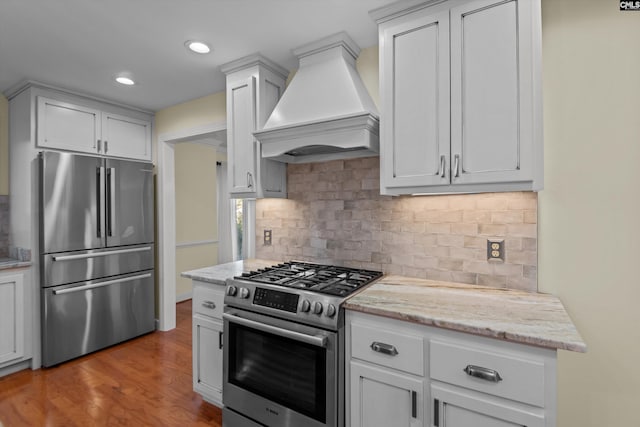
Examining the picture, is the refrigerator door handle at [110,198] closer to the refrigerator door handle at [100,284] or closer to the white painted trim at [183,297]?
the refrigerator door handle at [100,284]

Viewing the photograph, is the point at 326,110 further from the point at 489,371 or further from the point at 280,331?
the point at 489,371

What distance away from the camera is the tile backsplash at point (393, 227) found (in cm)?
179

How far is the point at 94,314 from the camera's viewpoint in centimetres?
312

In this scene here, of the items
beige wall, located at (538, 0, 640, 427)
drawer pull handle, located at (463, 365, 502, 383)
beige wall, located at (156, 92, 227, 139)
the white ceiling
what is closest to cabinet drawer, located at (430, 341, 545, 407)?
drawer pull handle, located at (463, 365, 502, 383)

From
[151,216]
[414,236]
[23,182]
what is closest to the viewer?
[414,236]

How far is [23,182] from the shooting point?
2.88 m

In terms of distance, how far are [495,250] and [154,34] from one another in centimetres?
250

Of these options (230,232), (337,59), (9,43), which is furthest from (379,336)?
(230,232)

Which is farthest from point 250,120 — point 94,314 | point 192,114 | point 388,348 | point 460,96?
point 94,314

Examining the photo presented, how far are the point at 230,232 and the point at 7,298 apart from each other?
3.74 meters

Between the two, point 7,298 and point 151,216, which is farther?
point 151,216

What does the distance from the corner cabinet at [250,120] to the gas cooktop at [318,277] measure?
2.03 ft

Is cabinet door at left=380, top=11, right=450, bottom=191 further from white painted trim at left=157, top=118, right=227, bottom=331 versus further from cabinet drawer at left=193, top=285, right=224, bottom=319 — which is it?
white painted trim at left=157, top=118, right=227, bottom=331

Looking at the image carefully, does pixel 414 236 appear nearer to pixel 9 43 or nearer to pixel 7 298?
pixel 9 43
